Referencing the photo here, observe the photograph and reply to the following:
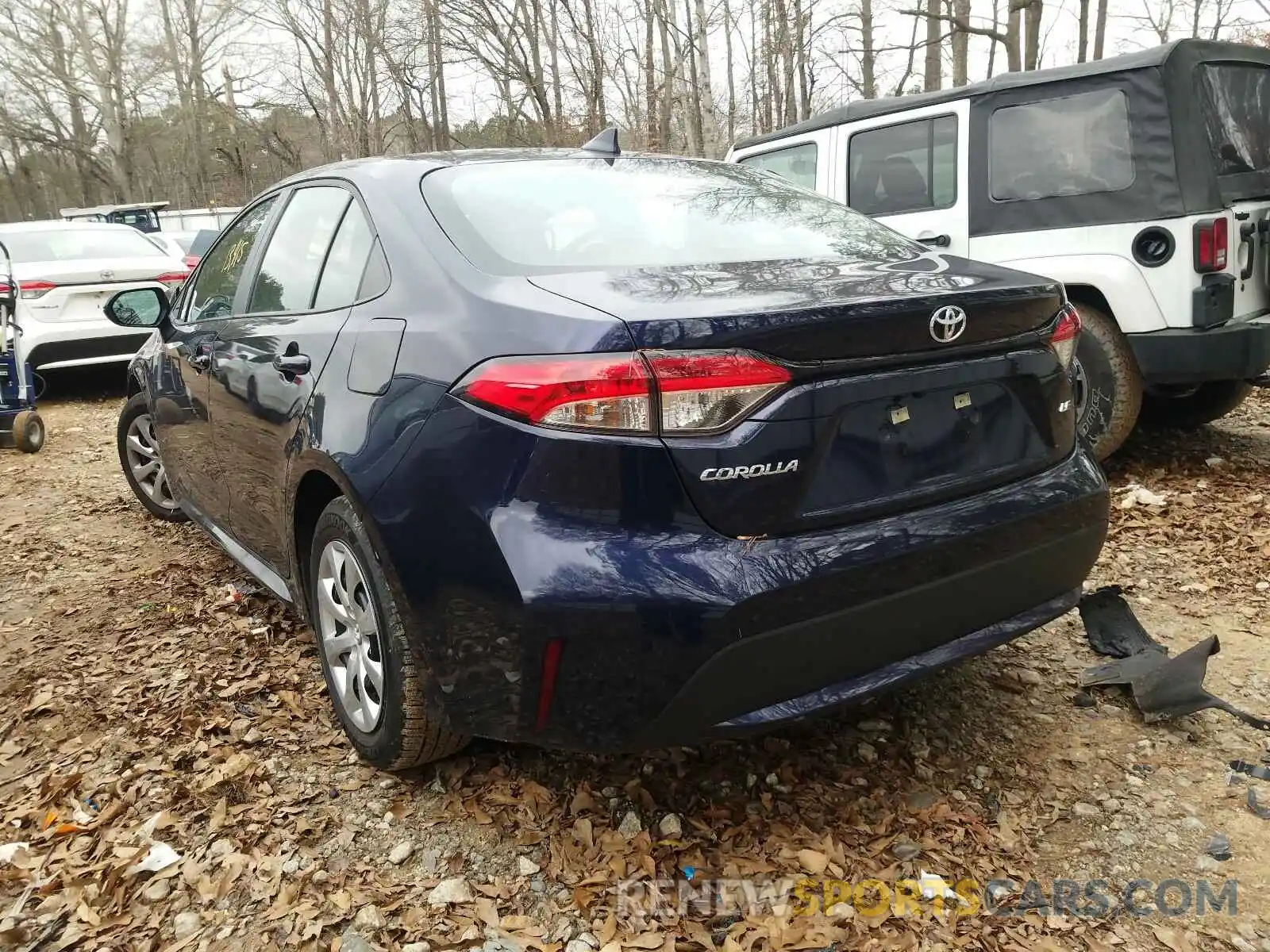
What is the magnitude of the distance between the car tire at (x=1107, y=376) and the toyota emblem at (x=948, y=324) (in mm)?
2764

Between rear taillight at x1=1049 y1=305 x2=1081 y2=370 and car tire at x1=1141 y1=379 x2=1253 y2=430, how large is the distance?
9.27 ft

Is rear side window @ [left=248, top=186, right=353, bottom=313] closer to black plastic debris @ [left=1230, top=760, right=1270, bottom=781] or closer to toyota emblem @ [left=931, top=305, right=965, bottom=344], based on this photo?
toyota emblem @ [left=931, top=305, right=965, bottom=344]

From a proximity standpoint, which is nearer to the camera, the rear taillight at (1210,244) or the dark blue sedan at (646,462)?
the dark blue sedan at (646,462)

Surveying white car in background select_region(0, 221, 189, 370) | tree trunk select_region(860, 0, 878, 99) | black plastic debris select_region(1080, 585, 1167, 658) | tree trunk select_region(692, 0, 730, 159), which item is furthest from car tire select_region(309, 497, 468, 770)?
tree trunk select_region(860, 0, 878, 99)

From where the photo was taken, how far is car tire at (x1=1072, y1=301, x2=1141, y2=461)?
4.48m

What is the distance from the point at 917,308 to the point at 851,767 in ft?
4.01

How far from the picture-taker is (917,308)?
198 cm

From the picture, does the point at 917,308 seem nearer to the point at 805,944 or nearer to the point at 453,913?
the point at 805,944

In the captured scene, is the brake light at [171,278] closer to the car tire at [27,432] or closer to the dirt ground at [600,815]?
the car tire at [27,432]

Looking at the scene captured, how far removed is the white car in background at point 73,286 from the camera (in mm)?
7758

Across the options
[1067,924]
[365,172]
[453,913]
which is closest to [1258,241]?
[1067,924]

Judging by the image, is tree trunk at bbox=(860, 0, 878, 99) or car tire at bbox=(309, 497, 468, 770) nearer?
car tire at bbox=(309, 497, 468, 770)

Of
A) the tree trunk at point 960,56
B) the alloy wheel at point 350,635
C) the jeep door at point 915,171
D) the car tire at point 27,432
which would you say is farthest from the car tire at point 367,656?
the tree trunk at point 960,56

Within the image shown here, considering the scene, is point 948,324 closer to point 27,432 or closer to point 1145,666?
point 1145,666
